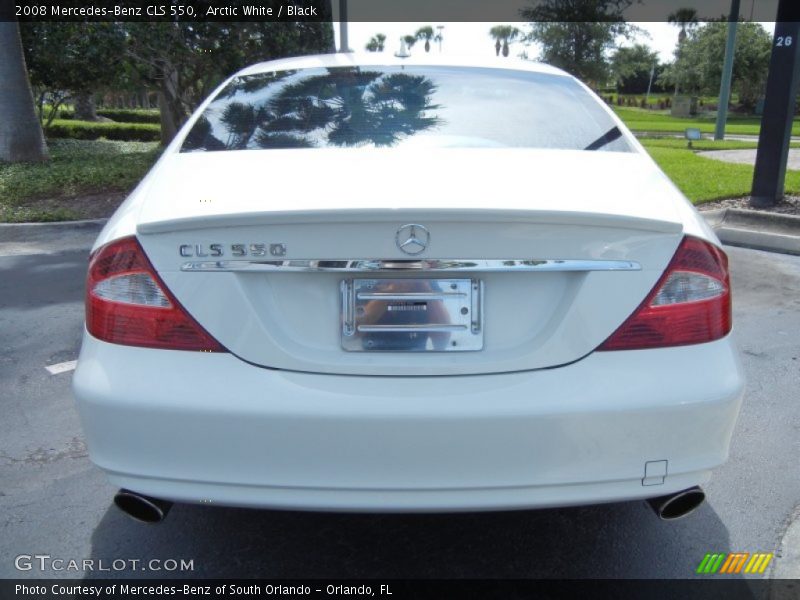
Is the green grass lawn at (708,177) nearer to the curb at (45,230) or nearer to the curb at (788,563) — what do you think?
the curb at (788,563)

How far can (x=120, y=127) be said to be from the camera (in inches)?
998

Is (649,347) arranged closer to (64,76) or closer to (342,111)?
(342,111)

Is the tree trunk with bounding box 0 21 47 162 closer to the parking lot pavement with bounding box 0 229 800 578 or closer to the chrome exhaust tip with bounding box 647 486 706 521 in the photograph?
the parking lot pavement with bounding box 0 229 800 578

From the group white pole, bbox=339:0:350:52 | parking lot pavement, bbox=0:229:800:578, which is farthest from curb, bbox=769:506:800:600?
white pole, bbox=339:0:350:52

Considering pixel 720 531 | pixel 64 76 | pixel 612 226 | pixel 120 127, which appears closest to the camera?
pixel 612 226

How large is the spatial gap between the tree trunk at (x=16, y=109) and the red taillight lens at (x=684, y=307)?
11460mm

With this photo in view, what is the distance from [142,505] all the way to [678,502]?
1494 millimetres

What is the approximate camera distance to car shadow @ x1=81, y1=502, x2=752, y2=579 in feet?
8.05

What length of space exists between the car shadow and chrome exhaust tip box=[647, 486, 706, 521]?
1.40 ft

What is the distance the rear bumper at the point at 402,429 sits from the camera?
188 centimetres

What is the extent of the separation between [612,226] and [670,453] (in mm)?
618

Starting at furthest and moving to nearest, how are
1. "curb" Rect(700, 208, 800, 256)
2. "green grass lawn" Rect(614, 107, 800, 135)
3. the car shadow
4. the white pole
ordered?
"green grass lawn" Rect(614, 107, 800, 135)
the white pole
"curb" Rect(700, 208, 800, 256)
the car shadow

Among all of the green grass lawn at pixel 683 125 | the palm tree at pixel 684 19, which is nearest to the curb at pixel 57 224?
the green grass lawn at pixel 683 125

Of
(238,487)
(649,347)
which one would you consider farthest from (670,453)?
(238,487)
